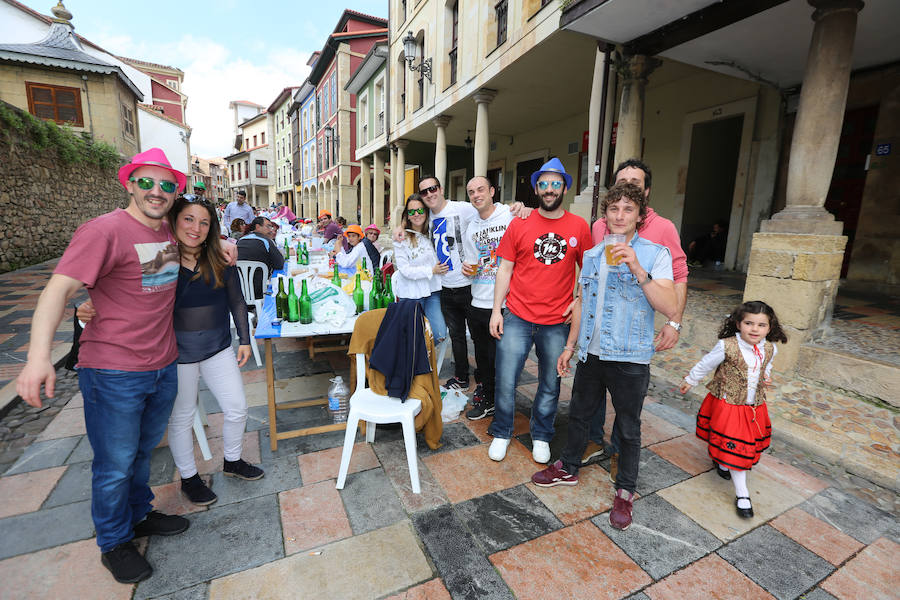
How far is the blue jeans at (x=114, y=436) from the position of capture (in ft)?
5.88

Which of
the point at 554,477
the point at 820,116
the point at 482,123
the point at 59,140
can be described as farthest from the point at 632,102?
the point at 59,140

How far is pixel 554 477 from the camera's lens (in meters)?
2.56

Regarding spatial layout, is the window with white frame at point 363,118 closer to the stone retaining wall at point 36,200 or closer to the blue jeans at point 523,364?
the stone retaining wall at point 36,200

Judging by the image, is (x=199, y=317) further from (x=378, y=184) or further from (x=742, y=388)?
(x=378, y=184)

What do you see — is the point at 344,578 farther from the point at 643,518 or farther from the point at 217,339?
the point at 643,518

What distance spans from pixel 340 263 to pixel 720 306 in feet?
16.1

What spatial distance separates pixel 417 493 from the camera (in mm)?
2479

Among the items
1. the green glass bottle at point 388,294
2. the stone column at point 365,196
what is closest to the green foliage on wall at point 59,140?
the stone column at point 365,196

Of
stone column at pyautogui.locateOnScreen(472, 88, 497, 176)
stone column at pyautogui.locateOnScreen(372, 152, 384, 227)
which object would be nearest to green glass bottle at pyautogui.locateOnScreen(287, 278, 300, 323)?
stone column at pyautogui.locateOnScreen(472, 88, 497, 176)

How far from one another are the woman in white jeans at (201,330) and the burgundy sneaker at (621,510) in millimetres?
2284

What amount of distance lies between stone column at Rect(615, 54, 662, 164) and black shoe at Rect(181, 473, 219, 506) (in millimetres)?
5927

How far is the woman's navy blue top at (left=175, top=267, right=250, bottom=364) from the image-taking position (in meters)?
2.18

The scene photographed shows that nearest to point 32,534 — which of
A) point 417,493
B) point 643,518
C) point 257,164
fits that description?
point 417,493

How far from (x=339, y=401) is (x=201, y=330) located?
4.50 feet
